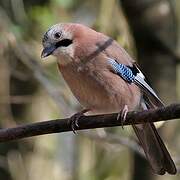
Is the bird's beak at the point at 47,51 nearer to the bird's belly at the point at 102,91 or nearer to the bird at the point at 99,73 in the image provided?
the bird at the point at 99,73

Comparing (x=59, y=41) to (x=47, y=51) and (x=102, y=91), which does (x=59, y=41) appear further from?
(x=102, y=91)

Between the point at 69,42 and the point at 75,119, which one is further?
the point at 69,42

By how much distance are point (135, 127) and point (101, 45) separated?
62cm

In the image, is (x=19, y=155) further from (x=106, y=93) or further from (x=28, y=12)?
(x=106, y=93)

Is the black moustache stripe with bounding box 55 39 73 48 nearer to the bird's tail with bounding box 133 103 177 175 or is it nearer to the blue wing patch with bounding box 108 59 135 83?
the blue wing patch with bounding box 108 59 135 83

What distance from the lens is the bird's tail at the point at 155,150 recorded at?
11.8ft

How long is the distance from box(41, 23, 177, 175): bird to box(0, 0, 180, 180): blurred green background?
753 mm

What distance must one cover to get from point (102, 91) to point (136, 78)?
284 mm

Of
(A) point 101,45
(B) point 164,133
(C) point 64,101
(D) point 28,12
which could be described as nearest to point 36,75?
(C) point 64,101

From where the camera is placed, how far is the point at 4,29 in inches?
216

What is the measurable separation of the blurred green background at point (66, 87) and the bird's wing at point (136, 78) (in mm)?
681

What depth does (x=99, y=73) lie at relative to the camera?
3.77 m

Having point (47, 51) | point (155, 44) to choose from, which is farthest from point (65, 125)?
point (155, 44)

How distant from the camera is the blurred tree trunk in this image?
4.70 metres
